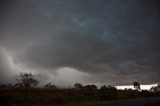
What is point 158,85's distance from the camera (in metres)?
176

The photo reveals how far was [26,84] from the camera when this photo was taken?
438 feet

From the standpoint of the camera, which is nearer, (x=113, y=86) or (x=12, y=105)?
(x=12, y=105)

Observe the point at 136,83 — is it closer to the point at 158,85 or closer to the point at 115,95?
the point at 158,85

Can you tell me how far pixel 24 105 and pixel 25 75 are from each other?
87.5 meters

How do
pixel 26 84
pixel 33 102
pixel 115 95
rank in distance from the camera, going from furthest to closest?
pixel 26 84 < pixel 115 95 < pixel 33 102

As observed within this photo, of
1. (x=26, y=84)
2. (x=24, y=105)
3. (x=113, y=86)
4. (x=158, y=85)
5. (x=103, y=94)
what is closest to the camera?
(x=24, y=105)

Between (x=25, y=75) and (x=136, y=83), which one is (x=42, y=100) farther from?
(x=136, y=83)

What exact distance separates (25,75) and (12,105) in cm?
9022

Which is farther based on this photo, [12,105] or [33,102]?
[33,102]

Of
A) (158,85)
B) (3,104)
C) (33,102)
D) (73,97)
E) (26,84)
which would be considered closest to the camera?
(3,104)

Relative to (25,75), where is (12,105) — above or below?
below

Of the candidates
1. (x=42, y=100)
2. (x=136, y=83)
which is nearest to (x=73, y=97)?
(x=42, y=100)

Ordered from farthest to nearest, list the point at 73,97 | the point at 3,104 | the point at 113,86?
the point at 113,86, the point at 73,97, the point at 3,104

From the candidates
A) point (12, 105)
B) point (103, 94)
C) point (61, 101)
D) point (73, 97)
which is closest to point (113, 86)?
point (103, 94)
